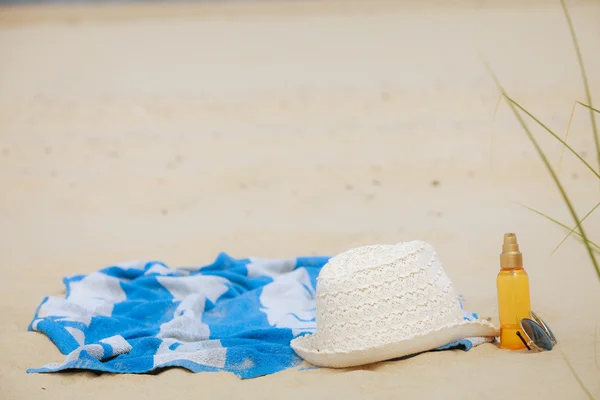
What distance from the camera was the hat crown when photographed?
2.28 m

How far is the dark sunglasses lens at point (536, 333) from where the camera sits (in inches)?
90.1

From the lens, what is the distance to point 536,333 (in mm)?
2291

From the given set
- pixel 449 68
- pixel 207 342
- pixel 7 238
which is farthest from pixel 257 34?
pixel 207 342

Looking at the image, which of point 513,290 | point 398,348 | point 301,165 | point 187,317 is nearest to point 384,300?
point 398,348

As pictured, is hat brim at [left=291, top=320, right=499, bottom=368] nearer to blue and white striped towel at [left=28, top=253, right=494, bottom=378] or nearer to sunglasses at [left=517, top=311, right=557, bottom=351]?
blue and white striped towel at [left=28, top=253, right=494, bottom=378]

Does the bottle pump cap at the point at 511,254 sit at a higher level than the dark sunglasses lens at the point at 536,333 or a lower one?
higher

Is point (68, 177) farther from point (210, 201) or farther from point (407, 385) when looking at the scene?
point (407, 385)

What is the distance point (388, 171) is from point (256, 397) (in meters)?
3.62

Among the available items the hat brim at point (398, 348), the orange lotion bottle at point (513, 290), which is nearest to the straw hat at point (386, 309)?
the hat brim at point (398, 348)

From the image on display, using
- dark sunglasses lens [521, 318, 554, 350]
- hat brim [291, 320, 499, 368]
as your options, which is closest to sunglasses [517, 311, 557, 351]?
dark sunglasses lens [521, 318, 554, 350]

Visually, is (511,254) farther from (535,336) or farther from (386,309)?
(386,309)

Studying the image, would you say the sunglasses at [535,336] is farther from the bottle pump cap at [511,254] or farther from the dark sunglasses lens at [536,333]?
the bottle pump cap at [511,254]

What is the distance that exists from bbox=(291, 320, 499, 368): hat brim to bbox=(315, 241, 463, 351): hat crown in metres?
0.02

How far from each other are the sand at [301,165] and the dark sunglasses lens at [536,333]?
0.23ft
